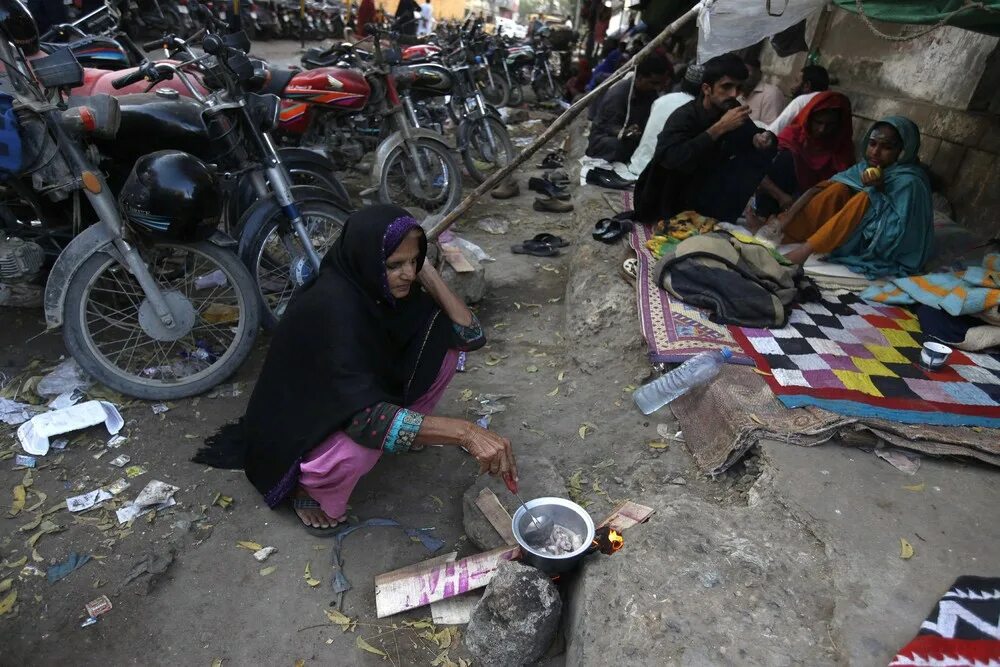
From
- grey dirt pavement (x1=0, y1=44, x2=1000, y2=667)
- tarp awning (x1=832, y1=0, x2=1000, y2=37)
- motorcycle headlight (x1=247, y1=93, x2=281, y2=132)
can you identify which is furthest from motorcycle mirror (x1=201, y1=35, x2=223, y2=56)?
tarp awning (x1=832, y1=0, x2=1000, y2=37)

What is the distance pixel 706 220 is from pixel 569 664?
356 cm

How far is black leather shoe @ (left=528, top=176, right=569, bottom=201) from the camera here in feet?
22.8

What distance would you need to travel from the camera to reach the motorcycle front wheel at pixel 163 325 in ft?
9.44

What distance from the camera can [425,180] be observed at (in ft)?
17.7

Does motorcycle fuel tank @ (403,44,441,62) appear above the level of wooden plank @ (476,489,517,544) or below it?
above

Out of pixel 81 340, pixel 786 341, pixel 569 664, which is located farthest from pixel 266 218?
pixel 786 341

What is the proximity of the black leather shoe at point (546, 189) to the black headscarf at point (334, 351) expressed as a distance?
479 centimetres

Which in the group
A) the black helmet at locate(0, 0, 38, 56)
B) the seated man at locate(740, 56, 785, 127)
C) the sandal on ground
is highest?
the black helmet at locate(0, 0, 38, 56)

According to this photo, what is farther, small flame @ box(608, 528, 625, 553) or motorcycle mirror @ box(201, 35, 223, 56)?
motorcycle mirror @ box(201, 35, 223, 56)

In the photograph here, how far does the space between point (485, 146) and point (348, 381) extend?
544 centimetres

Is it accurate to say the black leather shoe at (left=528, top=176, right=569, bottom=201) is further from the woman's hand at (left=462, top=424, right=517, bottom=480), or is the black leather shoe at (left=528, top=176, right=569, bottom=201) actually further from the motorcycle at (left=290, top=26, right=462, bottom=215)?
the woman's hand at (left=462, top=424, right=517, bottom=480)

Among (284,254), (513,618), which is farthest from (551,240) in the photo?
(513,618)

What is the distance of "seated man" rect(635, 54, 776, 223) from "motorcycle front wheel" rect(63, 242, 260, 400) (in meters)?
3.18

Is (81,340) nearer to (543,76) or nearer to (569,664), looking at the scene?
(569,664)
